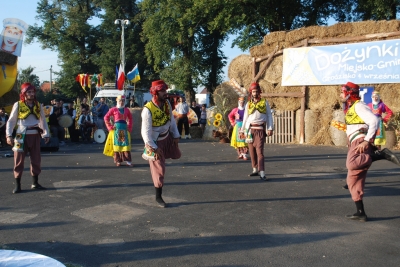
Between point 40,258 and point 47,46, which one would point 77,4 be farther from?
point 40,258

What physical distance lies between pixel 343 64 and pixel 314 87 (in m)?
1.52

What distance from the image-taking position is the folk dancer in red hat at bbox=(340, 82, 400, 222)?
6.01 meters

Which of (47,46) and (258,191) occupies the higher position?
(47,46)

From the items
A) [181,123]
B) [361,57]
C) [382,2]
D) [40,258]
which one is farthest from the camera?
[382,2]

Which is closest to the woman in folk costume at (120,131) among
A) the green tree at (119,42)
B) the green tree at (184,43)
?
the green tree at (184,43)

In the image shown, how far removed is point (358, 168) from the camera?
6.10 m

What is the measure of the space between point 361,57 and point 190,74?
2086cm

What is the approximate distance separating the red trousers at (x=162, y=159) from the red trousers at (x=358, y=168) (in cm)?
278

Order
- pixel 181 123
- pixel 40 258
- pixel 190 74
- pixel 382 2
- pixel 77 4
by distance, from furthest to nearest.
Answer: pixel 77 4 → pixel 190 74 → pixel 382 2 → pixel 181 123 → pixel 40 258

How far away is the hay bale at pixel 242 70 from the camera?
19453mm

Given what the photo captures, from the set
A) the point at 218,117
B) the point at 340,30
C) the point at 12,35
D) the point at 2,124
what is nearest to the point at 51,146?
the point at 2,124

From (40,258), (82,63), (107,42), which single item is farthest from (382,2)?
(82,63)

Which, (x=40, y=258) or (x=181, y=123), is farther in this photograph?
(x=181, y=123)

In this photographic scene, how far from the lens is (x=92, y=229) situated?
586 cm
